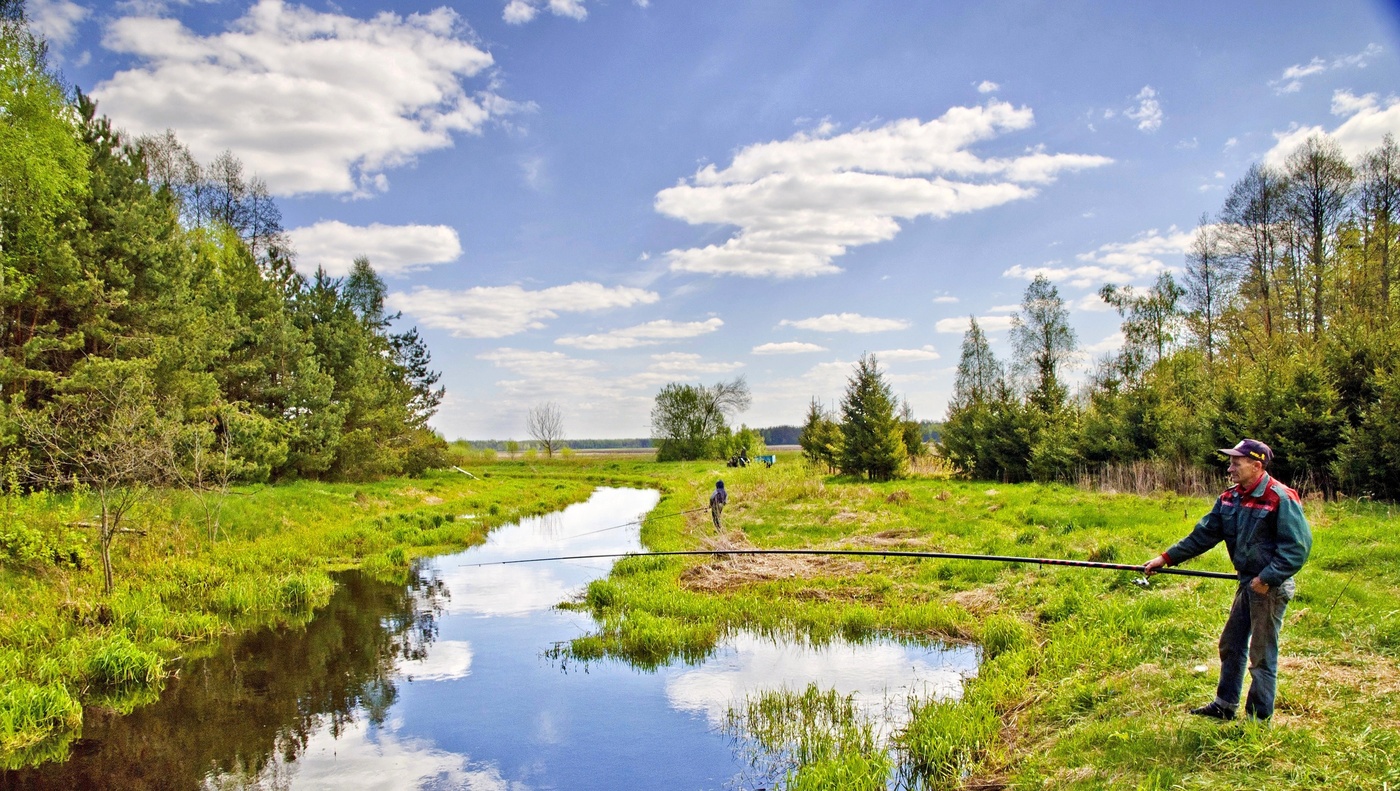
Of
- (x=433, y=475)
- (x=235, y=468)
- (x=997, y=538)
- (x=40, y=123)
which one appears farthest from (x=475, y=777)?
(x=433, y=475)

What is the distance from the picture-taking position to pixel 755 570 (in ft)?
49.2

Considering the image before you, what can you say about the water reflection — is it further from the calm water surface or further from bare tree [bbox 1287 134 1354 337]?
bare tree [bbox 1287 134 1354 337]

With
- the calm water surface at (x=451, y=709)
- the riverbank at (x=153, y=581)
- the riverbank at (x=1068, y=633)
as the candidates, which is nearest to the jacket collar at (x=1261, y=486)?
the riverbank at (x=1068, y=633)

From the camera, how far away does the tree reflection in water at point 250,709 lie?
730 cm

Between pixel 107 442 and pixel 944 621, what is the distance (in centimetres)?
1481

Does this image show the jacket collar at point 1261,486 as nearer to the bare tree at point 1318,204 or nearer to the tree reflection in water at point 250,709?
the tree reflection in water at point 250,709

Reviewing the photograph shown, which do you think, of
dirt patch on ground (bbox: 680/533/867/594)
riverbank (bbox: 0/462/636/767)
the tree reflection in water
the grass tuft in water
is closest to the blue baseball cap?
the grass tuft in water

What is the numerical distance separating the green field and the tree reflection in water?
55 centimetres

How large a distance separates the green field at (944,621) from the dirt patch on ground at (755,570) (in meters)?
0.09

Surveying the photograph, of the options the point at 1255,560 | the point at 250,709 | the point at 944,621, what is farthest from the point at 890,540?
the point at 250,709

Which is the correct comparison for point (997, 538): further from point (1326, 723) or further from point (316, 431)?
point (316, 431)

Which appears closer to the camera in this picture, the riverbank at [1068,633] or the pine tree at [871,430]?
the riverbank at [1068,633]

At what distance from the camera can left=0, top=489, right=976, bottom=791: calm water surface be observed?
7.20m

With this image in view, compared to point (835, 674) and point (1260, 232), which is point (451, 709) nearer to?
point (835, 674)
